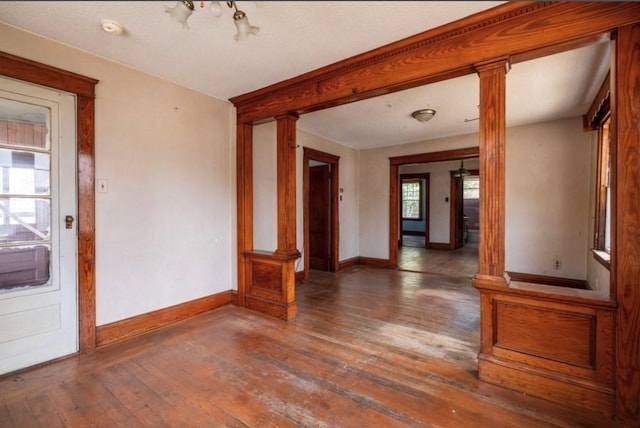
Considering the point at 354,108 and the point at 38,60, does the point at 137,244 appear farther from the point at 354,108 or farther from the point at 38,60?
the point at 354,108

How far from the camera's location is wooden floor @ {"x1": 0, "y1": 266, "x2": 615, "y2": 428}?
1.67 meters

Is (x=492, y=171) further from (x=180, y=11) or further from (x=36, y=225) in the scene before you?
(x=36, y=225)

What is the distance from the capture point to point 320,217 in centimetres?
571

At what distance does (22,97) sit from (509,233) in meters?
5.93

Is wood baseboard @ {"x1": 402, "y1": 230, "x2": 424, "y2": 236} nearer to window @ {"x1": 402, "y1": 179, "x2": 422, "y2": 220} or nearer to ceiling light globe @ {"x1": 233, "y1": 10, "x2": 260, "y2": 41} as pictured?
window @ {"x1": 402, "y1": 179, "x2": 422, "y2": 220}

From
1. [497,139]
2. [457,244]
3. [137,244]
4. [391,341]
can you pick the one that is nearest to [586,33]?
[497,139]

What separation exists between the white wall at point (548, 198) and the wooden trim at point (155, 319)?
14.7ft

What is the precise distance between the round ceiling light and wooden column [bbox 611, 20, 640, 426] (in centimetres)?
317

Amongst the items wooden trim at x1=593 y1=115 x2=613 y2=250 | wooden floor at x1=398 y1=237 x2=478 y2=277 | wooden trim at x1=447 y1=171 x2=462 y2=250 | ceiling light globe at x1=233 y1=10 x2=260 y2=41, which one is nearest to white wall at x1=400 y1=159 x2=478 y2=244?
wooden trim at x1=447 y1=171 x2=462 y2=250

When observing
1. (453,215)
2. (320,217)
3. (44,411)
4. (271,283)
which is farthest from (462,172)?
(44,411)

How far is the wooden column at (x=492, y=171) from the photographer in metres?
2.00

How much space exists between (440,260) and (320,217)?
3031 millimetres

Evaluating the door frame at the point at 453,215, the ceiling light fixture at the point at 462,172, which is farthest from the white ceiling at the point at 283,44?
the door frame at the point at 453,215

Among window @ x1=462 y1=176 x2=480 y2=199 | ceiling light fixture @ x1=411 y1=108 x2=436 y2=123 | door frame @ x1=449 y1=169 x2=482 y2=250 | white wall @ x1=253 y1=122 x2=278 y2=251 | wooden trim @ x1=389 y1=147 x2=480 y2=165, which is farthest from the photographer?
window @ x1=462 y1=176 x2=480 y2=199
